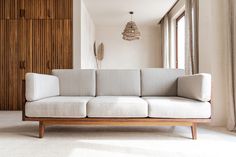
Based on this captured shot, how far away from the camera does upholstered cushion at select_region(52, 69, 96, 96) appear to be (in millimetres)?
3141

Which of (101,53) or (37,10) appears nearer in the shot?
(37,10)

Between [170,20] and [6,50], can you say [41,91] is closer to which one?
[6,50]

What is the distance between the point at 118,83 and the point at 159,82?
52cm

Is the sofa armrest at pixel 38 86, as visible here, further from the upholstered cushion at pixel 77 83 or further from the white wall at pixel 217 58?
the white wall at pixel 217 58

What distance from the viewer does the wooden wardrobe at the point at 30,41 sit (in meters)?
4.89

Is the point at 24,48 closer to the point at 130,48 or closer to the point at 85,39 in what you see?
the point at 85,39

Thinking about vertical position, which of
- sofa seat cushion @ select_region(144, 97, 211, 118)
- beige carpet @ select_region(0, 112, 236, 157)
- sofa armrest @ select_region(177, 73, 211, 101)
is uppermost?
sofa armrest @ select_region(177, 73, 211, 101)

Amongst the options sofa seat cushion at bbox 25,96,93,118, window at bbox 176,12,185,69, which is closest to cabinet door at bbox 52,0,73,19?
window at bbox 176,12,185,69

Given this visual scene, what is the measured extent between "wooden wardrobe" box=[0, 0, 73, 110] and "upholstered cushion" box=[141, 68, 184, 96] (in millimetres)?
2207

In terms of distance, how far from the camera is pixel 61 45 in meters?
4.91

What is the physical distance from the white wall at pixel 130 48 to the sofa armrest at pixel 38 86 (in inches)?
205

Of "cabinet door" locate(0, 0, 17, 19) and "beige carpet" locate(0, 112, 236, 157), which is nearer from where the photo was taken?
"beige carpet" locate(0, 112, 236, 157)

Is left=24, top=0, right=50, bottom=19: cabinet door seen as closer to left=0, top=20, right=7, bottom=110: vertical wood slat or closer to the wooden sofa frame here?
left=0, top=20, right=7, bottom=110: vertical wood slat

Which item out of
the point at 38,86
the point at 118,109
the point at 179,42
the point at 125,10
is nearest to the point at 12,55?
the point at 38,86
